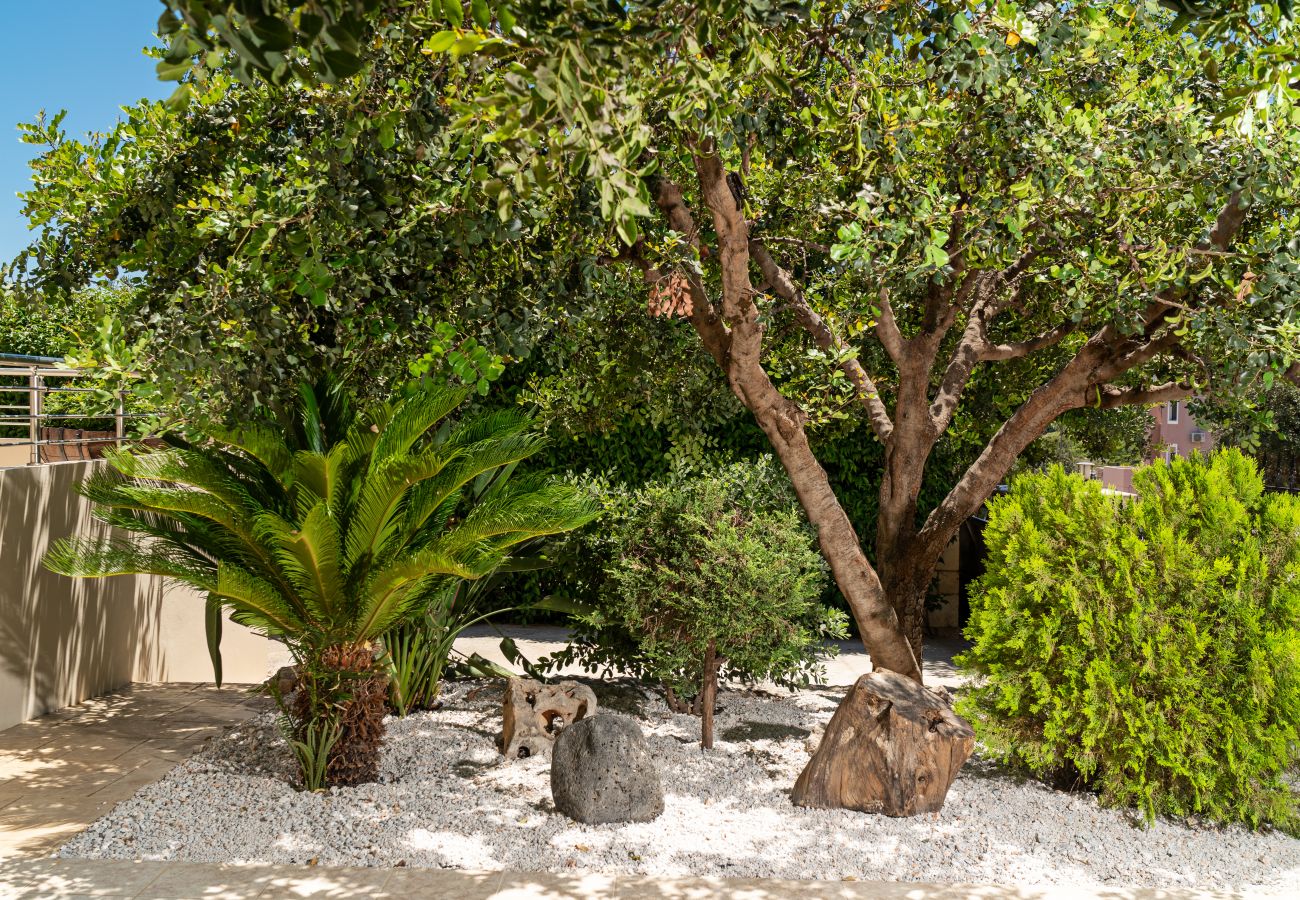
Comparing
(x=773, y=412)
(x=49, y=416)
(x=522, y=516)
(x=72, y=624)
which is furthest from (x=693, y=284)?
(x=72, y=624)

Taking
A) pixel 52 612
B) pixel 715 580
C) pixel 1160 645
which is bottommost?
pixel 1160 645

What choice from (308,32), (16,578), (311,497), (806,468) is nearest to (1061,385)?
(806,468)

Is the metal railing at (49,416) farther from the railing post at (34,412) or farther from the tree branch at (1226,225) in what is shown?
the tree branch at (1226,225)

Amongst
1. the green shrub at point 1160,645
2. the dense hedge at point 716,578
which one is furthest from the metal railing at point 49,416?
the green shrub at point 1160,645

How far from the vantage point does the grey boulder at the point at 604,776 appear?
568 centimetres

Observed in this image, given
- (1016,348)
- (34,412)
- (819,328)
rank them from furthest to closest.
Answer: (34,412)
(1016,348)
(819,328)

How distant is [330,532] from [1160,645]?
4.51m

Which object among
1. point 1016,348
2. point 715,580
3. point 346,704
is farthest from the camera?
point 1016,348

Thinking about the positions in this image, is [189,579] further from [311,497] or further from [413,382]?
[413,382]

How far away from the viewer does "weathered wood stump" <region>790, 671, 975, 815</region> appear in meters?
5.75

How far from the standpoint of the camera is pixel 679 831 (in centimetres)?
559

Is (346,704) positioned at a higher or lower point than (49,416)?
lower

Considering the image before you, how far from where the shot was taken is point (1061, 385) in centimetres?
682

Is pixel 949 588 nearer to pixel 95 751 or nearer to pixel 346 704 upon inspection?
pixel 346 704
